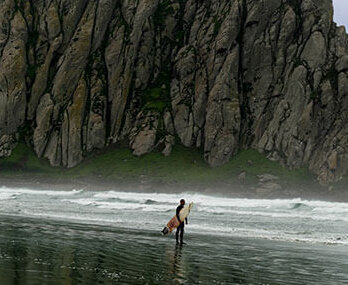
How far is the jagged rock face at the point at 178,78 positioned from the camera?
380 ft

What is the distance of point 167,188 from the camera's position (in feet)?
358

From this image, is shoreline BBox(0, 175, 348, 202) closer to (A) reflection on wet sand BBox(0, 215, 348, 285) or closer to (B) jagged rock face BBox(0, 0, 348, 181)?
(B) jagged rock face BBox(0, 0, 348, 181)

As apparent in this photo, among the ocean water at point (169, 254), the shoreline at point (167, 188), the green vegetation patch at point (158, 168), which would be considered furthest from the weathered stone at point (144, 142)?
the ocean water at point (169, 254)

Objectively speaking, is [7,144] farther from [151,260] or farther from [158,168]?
[151,260]

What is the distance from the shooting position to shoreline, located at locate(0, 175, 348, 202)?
102 metres

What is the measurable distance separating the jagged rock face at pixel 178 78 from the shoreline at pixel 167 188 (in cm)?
597

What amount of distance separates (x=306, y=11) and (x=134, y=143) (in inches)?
2157

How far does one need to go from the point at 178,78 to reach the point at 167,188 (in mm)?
38701

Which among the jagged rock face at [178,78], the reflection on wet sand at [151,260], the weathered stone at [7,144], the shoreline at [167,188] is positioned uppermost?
the jagged rock face at [178,78]

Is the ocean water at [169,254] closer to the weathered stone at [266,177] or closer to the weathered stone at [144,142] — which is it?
the weathered stone at [266,177]

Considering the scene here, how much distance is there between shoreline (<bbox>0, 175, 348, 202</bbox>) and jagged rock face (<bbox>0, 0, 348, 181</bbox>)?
597 cm

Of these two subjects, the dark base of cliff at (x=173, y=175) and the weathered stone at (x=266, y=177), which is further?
the weathered stone at (x=266, y=177)

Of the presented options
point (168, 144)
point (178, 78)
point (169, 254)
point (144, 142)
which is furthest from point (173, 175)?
point (169, 254)

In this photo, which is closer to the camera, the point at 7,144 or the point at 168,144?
the point at 168,144
